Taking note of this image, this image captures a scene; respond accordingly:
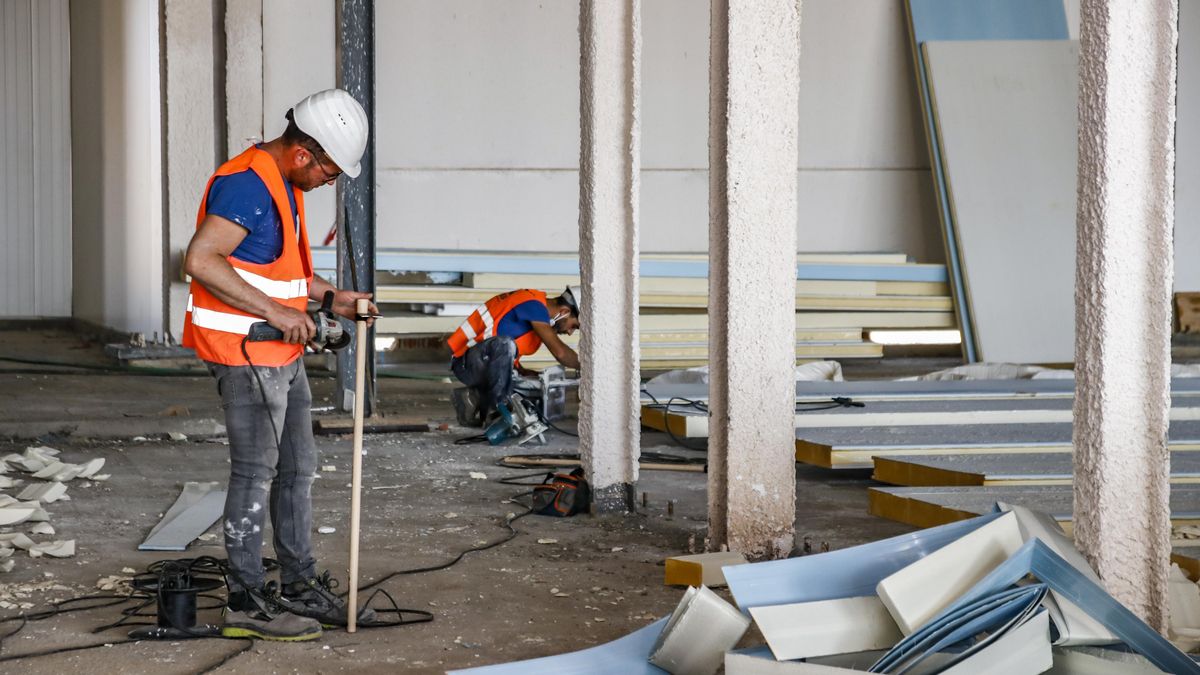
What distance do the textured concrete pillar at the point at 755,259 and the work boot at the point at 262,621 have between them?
2055 millimetres

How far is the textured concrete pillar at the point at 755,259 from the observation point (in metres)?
5.85

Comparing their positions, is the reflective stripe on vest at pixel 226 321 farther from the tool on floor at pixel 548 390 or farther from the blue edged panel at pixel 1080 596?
the tool on floor at pixel 548 390

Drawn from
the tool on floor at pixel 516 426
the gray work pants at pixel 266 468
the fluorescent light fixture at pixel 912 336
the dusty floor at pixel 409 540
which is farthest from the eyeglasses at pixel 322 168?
the fluorescent light fixture at pixel 912 336

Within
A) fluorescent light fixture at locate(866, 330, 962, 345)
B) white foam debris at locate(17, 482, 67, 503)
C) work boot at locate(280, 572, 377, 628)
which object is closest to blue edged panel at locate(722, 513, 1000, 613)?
work boot at locate(280, 572, 377, 628)

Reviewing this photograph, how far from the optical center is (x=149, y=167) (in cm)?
1609

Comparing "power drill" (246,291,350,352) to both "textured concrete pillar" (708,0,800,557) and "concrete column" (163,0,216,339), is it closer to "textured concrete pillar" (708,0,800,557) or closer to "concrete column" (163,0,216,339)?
"textured concrete pillar" (708,0,800,557)

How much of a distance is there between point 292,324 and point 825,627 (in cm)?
205

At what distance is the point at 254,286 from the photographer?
15.3ft

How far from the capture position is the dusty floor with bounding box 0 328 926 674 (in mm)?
4730

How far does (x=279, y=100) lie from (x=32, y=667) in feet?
36.9

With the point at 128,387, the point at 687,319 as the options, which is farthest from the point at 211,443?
the point at 687,319

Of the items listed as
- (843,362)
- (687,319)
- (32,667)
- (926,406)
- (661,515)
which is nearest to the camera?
(32,667)

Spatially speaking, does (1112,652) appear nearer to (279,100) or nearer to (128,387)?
(128,387)

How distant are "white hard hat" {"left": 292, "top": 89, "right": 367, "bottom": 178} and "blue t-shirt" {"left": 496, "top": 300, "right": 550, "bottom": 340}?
17.1 feet
